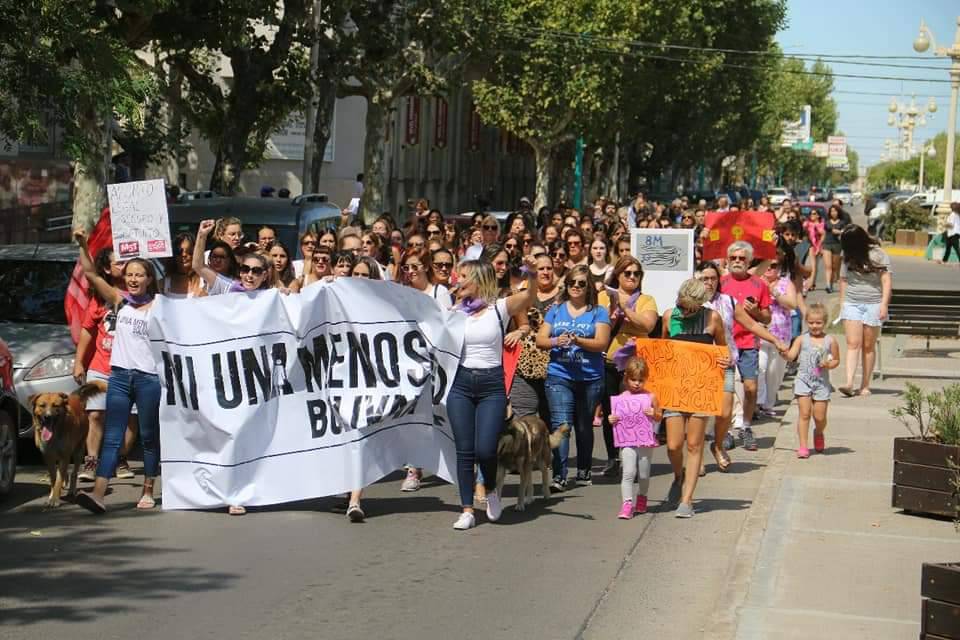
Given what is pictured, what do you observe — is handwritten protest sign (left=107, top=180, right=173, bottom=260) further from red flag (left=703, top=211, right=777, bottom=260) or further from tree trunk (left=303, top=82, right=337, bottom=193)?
tree trunk (left=303, top=82, right=337, bottom=193)

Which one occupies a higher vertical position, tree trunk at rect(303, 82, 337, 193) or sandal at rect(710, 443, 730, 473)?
tree trunk at rect(303, 82, 337, 193)

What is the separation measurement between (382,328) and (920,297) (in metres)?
12.1

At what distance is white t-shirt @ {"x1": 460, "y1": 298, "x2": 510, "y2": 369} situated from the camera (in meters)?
10.4

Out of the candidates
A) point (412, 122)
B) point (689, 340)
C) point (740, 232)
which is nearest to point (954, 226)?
point (412, 122)

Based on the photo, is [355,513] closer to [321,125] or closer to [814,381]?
[814,381]

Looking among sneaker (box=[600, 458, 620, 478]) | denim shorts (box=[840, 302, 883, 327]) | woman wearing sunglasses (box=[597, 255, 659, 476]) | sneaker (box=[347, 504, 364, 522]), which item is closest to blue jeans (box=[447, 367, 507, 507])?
sneaker (box=[347, 504, 364, 522])

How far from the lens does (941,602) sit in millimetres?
6988

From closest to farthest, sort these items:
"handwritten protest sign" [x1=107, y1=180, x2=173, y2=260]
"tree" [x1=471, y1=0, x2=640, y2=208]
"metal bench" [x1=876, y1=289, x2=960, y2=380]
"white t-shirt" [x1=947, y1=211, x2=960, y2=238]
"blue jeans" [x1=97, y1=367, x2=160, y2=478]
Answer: "blue jeans" [x1=97, y1=367, x2=160, y2=478]
"handwritten protest sign" [x1=107, y1=180, x2=173, y2=260]
"metal bench" [x1=876, y1=289, x2=960, y2=380]
"white t-shirt" [x1=947, y1=211, x2=960, y2=238]
"tree" [x1=471, y1=0, x2=640, y2=208]

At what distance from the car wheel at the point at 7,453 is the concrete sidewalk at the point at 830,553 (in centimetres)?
504

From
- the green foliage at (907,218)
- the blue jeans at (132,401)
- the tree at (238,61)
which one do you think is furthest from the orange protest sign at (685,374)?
the green foliage at (907,218)

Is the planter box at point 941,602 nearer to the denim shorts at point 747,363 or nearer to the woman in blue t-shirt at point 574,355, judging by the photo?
the woman in blue t-shirt at point 574,355

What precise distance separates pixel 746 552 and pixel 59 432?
4.55 m

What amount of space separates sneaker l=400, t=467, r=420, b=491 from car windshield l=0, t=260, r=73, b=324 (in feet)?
11.4

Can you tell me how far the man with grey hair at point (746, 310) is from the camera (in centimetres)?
1448
